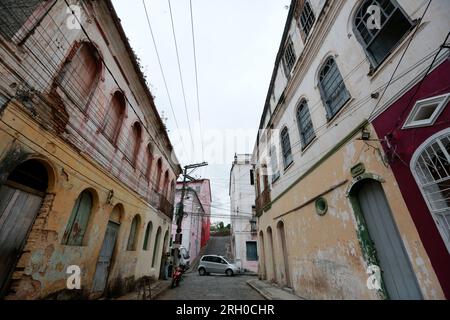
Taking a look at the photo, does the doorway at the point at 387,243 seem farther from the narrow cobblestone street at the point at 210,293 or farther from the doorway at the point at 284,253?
the doorway at the point at 284,253

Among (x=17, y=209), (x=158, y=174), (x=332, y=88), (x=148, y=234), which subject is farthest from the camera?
(x=158, y=174)

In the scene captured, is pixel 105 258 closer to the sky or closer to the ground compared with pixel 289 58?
closer to the ground

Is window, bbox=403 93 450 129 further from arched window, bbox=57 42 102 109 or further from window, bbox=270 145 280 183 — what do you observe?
arched window, bbox=57 42 102 109

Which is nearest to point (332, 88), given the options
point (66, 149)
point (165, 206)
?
point (66, 149)

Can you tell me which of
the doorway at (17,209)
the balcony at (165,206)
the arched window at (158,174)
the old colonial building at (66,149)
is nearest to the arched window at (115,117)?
the old colonial building at (66,149)

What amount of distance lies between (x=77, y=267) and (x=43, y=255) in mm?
1250

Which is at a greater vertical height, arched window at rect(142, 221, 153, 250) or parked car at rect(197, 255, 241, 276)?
arched window at rect(142, 221, 153, 250)

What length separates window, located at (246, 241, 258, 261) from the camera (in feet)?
68.4

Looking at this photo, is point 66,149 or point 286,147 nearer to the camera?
point 66,149

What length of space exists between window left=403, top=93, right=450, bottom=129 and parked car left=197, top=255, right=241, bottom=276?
16.7 m

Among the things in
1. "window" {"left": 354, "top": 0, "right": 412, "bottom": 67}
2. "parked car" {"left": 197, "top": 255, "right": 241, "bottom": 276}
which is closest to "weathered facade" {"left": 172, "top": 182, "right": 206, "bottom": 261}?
"parked car" {"left": 197, "top": 255, "right": 241, "bottom": 276}

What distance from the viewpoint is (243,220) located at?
22.2 metres

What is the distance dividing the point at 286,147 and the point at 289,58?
14.3ft

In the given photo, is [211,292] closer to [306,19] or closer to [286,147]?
[286,147]
